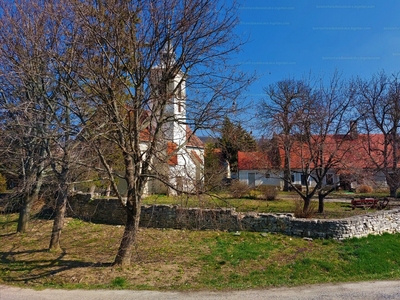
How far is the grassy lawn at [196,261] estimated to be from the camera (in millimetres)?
7293

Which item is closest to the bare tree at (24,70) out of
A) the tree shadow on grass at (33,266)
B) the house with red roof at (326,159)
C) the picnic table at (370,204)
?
the tree shadow on grass at (33,266)

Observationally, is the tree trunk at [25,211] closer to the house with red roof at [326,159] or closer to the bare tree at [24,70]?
the bare tree at [24,70]

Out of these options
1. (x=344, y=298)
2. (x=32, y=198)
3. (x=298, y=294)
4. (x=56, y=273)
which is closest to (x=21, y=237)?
(x=32, y=198)

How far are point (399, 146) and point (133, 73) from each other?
91.6 feet

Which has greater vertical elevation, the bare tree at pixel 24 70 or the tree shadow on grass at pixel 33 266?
the bare tree at pixel 24 70

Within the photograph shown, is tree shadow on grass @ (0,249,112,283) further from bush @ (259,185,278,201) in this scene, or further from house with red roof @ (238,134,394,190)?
bush @ (259,185,278,201)

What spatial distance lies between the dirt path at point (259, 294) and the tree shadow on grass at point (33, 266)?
135cm

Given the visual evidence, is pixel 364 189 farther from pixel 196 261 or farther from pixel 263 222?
pixel 196 261

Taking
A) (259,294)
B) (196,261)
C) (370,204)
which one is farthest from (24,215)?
(370,204)

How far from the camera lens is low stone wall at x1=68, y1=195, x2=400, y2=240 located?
11.0 meters

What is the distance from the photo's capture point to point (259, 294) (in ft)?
19.7

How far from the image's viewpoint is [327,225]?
36.2ft

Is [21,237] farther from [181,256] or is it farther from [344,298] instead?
[344,298]

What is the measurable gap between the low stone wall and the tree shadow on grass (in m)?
1.81
